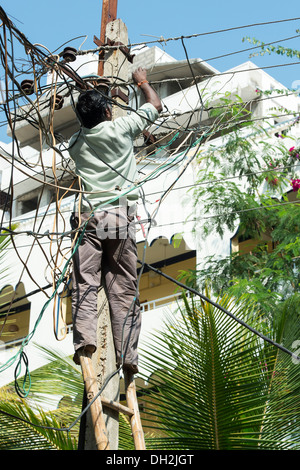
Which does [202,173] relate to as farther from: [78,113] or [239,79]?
[78,113]

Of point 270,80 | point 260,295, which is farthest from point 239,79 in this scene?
point 260,295

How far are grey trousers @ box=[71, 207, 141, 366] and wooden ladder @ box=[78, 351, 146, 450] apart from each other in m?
0.21

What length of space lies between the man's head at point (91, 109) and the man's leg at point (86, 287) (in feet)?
2.57

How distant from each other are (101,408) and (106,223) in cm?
132

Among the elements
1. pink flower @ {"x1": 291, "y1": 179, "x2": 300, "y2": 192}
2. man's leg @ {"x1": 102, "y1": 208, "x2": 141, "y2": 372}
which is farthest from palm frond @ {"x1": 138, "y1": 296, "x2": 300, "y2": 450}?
pink flower @ {"x1": 291, "y1": 179, "x2": 300, "y2": 192}

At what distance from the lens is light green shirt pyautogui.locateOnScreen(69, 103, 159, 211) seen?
17.7 ft

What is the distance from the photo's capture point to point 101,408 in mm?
4703

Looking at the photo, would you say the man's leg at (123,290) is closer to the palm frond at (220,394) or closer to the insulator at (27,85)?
the palm frond at (220,394)

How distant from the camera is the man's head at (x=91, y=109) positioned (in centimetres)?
562

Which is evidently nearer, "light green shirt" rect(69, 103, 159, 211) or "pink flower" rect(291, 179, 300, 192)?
"light green shirt" rect(69, 103, 159, 211)

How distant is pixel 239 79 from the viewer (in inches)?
653

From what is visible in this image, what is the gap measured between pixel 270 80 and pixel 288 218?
26.3ft

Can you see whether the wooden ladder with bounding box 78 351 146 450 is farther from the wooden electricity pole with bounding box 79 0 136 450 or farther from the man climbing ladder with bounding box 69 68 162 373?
the man climbing ladder with bounding box 69 68 162 373
